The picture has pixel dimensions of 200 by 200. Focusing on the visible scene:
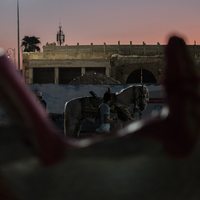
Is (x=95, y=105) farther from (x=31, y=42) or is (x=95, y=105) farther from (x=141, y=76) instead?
(x=31, y=42)

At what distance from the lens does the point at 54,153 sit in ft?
2.19

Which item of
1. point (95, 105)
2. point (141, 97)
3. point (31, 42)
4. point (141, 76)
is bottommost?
point (95, 105)

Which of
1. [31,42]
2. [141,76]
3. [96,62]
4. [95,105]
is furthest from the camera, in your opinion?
[31,42]

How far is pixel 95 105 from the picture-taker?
934 cm

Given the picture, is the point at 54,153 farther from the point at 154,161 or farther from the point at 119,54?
the point at 119,54

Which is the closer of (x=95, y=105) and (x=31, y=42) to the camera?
(x=95, y=105)

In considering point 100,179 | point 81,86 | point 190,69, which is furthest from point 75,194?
point 81,86

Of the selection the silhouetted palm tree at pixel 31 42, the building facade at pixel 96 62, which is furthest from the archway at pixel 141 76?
the silhouetted palm tree at pixel 31 42

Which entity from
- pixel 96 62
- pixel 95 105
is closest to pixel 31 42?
pixel 96 62

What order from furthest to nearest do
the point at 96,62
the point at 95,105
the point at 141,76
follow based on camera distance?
1. the point at 141,76
2. the point at 96,62
3. the point at 95,105

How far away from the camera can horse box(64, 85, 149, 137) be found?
9258 millimetres

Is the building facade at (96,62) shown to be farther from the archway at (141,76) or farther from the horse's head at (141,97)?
the horse's head at (141,97)

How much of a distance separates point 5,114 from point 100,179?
0.28 metres

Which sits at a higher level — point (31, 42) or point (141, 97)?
point (31, 42)
